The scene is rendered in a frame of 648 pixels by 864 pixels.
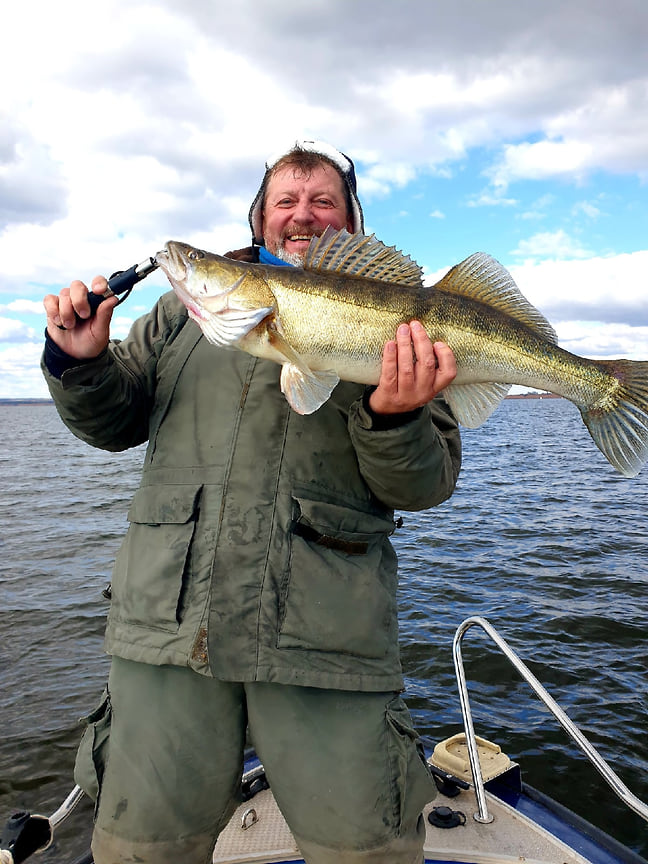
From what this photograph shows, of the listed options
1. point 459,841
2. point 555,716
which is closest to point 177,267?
point 555,716

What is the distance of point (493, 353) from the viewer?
128 inches

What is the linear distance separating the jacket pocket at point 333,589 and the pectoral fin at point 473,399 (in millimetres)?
847

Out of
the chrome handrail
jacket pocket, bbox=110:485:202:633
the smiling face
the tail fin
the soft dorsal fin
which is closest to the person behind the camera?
jacket pocket, bbox=110:485:202:633

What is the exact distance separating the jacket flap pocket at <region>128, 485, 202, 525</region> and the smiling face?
1527mm

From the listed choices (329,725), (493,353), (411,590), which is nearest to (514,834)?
(329,725)

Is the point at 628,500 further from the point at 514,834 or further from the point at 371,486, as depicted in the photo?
the point at 371,486

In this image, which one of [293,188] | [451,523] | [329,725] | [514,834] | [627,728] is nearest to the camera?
[329,725]

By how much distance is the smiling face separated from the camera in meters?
3.68

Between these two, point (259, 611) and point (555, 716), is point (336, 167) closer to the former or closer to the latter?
point (259, 611)

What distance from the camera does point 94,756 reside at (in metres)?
2.78


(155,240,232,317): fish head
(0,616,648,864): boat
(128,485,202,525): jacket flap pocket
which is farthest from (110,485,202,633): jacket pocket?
(0,616,648,864): boat

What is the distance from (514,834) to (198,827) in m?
2.32

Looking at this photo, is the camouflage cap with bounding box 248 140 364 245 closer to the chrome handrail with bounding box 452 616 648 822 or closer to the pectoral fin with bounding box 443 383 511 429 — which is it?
the pectoral fin with bounding box 443 383 511 429

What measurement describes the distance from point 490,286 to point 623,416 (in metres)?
0.95
